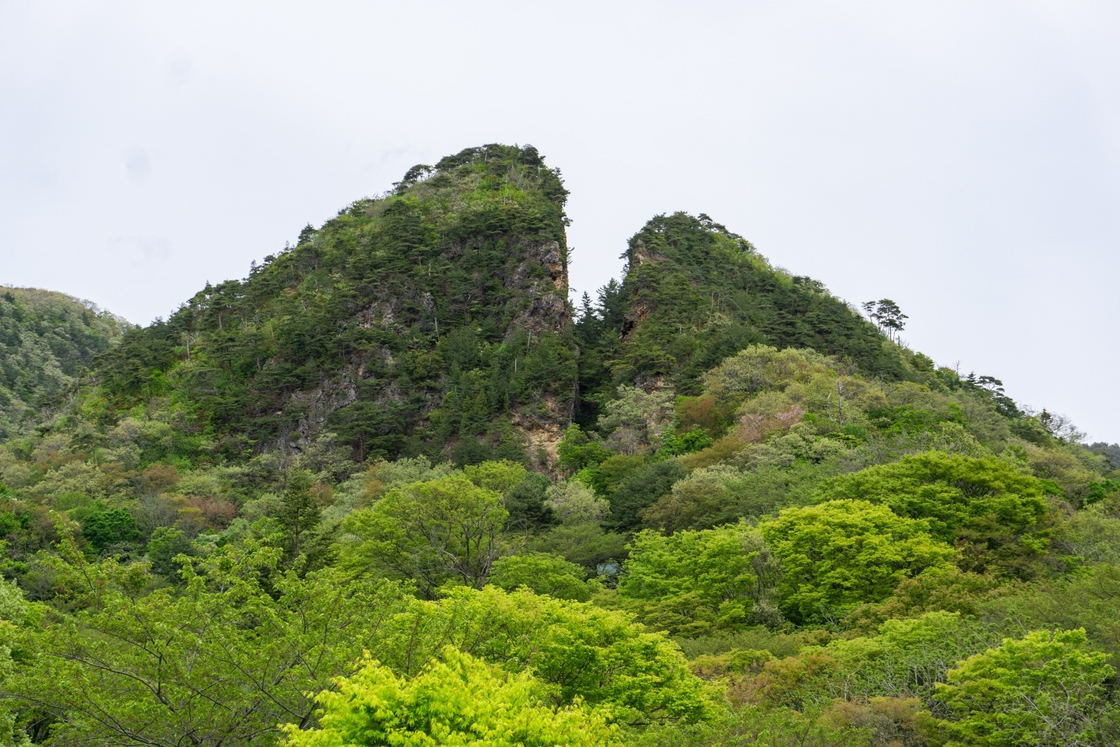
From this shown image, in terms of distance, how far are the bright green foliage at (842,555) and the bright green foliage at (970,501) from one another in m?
1.95

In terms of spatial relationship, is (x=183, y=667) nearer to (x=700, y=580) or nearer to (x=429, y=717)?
(x=429, y=717)

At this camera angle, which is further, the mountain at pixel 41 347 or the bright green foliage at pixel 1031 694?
the mountain at pixel 41 347

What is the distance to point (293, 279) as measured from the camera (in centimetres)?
8381

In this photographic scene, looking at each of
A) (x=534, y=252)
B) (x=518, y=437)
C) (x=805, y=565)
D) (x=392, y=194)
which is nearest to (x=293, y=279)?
A: (x=392, y=194)

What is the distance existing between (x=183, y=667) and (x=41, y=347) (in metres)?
110

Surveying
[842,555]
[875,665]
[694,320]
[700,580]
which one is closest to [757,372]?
[694,320]

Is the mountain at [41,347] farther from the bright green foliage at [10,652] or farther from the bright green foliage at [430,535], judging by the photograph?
the bright green foliage at [10,652]

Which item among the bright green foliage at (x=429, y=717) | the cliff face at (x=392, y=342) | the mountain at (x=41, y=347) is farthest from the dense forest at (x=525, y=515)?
the mountain at (x=41, y=347)

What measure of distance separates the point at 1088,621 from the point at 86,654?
1902 centimetres

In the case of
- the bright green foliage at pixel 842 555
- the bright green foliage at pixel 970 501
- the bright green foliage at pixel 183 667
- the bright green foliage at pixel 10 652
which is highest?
the bright green foliage at pixel 970 501

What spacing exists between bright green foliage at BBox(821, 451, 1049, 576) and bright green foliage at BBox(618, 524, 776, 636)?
5497 mm

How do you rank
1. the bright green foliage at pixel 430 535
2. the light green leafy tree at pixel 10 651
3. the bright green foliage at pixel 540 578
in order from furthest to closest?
the bright green foliage at pixel 430 535 → the bright green foliage at pixel 540 578 → the light green leafy tree at pixel 10 651

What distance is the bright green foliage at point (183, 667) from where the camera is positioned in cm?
1336

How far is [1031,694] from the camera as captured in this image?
16.0 metres
